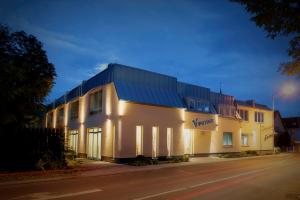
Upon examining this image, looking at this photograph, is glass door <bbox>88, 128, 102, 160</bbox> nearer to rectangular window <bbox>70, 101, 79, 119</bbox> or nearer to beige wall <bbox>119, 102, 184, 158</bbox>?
beige wall <bbox>119, 102, 184, 158</bbox>

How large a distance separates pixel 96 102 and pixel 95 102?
0.26 meters

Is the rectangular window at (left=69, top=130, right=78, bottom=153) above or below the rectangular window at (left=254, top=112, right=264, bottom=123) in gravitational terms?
below

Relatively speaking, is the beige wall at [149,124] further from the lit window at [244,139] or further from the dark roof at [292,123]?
the dark roof at [292,123]

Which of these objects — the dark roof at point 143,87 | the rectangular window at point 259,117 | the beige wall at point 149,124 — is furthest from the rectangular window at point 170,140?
the rectangular window at point 259,117

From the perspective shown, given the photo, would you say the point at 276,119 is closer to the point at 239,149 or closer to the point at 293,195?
the point at 239,149

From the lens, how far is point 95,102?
28.2m

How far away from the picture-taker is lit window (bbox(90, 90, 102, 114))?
2723 centimetres

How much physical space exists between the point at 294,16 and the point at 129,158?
17.9m

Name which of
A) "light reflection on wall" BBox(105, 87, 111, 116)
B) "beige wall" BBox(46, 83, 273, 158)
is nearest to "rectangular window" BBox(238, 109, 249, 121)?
"beige wall" BBox(46, 83, 273, 158)

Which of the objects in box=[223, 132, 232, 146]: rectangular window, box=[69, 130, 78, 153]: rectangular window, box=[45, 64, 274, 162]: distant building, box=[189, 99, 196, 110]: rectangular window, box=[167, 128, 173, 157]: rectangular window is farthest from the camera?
box=[223, 132, 232, 146]: rectangular window

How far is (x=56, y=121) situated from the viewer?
42062 mm

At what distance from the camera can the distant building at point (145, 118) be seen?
24.5 m

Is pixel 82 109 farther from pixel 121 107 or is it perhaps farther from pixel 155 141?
pixel 155 141

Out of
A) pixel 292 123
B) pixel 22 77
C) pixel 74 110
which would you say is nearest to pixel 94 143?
pixel 74 110
